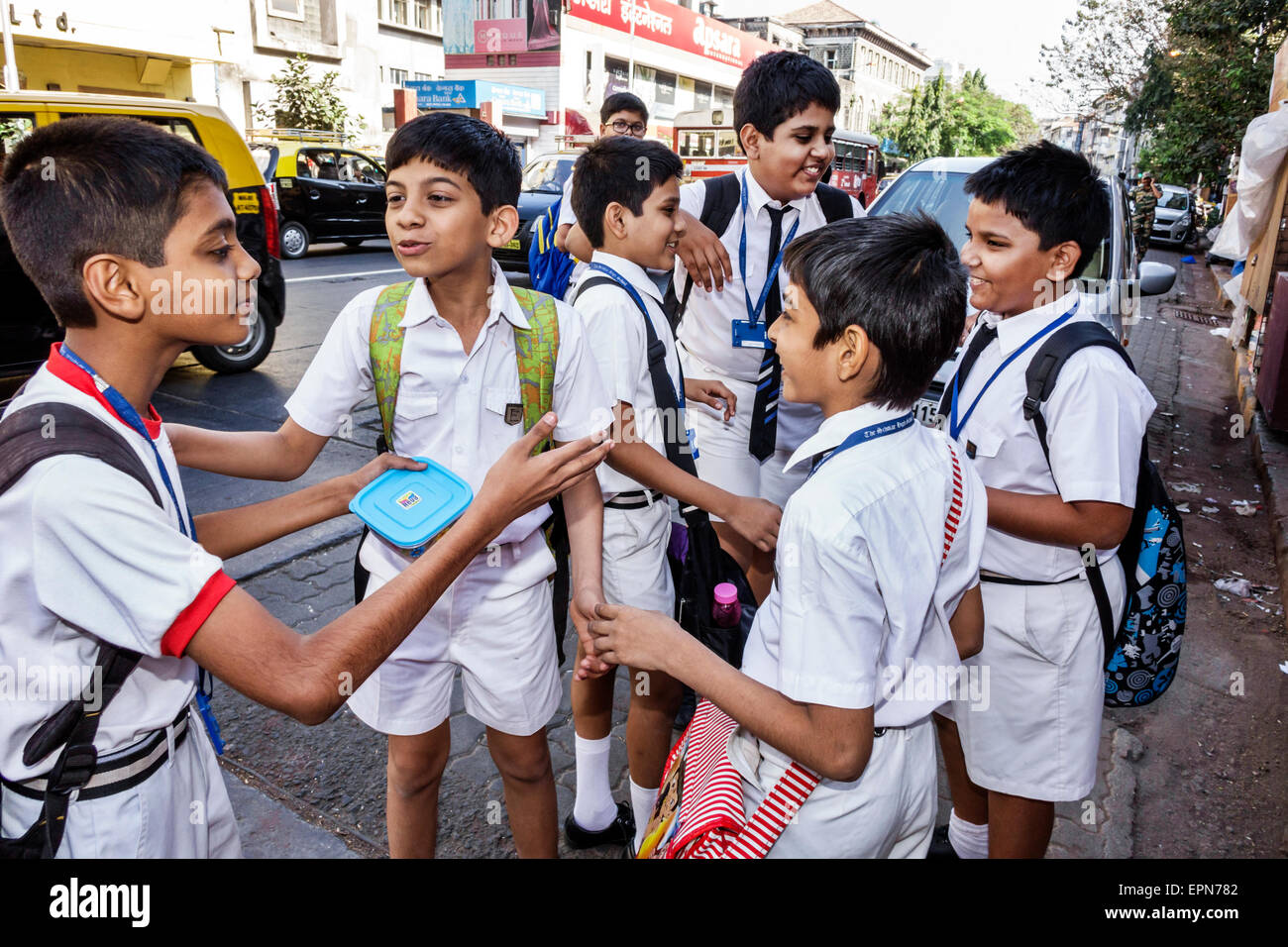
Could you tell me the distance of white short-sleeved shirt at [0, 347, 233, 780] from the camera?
3.79 feet

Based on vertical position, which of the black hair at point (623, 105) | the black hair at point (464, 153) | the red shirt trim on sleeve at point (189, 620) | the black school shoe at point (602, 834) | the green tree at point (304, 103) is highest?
the green tree at point (304, 103)

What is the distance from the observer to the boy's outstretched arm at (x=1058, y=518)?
6.22 feet

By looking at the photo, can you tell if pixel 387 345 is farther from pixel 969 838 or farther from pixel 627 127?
pixel 627 127

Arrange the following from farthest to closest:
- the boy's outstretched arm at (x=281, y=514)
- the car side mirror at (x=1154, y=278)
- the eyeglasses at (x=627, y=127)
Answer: the car side mirror at (x=1154, y=278)
the eyeglasses at (x=627, y=127)
the boy's outstretched arm at (x=281, y=514)

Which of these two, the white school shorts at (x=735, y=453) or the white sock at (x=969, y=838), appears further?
the white school shorts at (x=735, y=453)

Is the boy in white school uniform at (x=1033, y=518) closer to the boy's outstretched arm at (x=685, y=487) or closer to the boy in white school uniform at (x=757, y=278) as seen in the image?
the boy's outstretched arm at (x=685, y=487)

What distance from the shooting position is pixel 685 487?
2225 millimetres

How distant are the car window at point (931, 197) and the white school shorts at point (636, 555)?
3936mm

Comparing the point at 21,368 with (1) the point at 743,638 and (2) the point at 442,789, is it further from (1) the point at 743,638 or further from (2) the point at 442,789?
(1) the point at 743,638

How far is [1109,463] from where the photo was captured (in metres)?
1.86

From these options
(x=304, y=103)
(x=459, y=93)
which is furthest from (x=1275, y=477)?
(x=459, y=93)

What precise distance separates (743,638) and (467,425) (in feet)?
3.02

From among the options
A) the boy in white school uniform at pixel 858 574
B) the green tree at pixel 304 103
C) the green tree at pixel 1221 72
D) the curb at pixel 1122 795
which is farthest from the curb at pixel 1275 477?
the green tree at pixel 304 103

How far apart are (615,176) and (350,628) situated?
1623 mm
